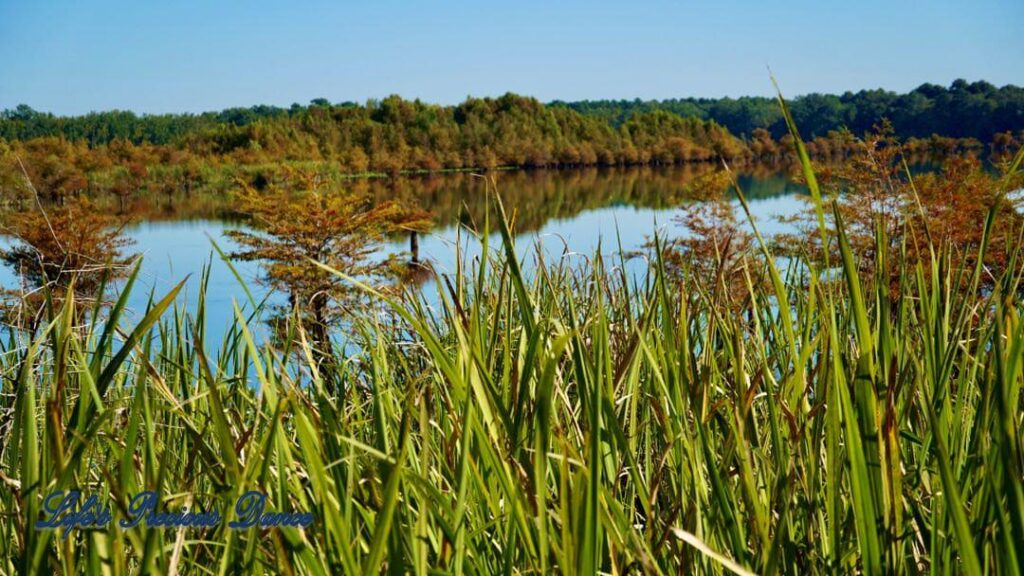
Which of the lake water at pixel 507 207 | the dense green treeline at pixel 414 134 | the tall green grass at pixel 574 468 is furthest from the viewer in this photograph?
the dense green treeline at pixel 414 134

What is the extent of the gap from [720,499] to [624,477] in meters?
0.53

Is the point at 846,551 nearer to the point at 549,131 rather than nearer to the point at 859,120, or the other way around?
the point at 859,120

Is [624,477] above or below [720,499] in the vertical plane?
below

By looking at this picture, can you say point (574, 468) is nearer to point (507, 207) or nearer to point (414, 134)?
point (507, 207)

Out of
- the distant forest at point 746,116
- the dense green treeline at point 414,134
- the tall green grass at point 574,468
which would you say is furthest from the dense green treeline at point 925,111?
the tall green grass at point 574,468

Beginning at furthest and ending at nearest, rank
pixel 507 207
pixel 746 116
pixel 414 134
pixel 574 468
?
pixel 746 116 → pixel 414 134 → pixel 507 207 → pixel 574 468

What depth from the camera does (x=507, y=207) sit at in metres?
14.2

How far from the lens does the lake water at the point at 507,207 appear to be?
20.5m

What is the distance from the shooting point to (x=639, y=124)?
79.1 metres

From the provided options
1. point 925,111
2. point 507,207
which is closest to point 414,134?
point 925,111

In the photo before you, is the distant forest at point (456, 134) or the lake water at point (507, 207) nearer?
the lake water at point (507, 207)

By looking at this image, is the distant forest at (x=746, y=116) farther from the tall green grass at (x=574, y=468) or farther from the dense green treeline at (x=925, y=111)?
the tall green grass at (x=574, y=468)

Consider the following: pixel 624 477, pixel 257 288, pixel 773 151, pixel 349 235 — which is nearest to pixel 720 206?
pixel 349 235

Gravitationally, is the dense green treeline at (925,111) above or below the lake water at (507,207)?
above
